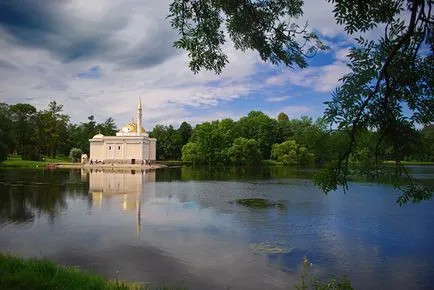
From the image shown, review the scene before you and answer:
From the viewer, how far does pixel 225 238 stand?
14.4m

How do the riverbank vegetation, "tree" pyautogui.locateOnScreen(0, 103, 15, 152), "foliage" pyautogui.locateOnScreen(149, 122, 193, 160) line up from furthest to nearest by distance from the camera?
"foliage" pyautogui.locateOnScreen(149, 122, 193, 160), "tree" pyautogui.locateOnScreen(0, 103, 15, 152), the riverbank vegetation

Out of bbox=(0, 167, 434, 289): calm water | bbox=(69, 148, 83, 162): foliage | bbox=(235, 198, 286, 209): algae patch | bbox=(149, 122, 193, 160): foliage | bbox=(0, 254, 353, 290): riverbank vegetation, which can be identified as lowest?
bbox=(0, 167, 434, 289): calm water

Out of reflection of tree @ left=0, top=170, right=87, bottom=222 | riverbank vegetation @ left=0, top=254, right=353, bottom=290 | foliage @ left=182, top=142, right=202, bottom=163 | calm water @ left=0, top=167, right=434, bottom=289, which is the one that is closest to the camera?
riverbank vegetation @ left=0, top=254, right=353, bottom=290

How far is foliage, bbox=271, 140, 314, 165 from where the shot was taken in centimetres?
7881

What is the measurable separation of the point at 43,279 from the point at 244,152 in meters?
69.8

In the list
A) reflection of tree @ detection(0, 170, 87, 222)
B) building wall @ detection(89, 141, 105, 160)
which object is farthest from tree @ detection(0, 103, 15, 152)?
reflection of tree @ detection(0, 170, 87, 222)

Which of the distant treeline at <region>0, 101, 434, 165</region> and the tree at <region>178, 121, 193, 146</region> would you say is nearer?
the distant treeline at <region>0, 101, 434, 165</region>

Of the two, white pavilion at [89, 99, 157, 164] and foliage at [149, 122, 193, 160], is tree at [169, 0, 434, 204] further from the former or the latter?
foliage at [149, 122, 193, 160]

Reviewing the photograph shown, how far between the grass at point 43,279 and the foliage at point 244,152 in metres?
68.2

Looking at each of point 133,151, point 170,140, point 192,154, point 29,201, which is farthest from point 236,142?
point 29,201

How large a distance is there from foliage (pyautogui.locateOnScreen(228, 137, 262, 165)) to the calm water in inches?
2059

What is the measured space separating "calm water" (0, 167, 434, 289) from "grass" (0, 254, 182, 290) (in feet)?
6.00

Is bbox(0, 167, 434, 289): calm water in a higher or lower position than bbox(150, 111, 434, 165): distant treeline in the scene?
lower

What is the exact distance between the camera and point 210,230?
621 inches
